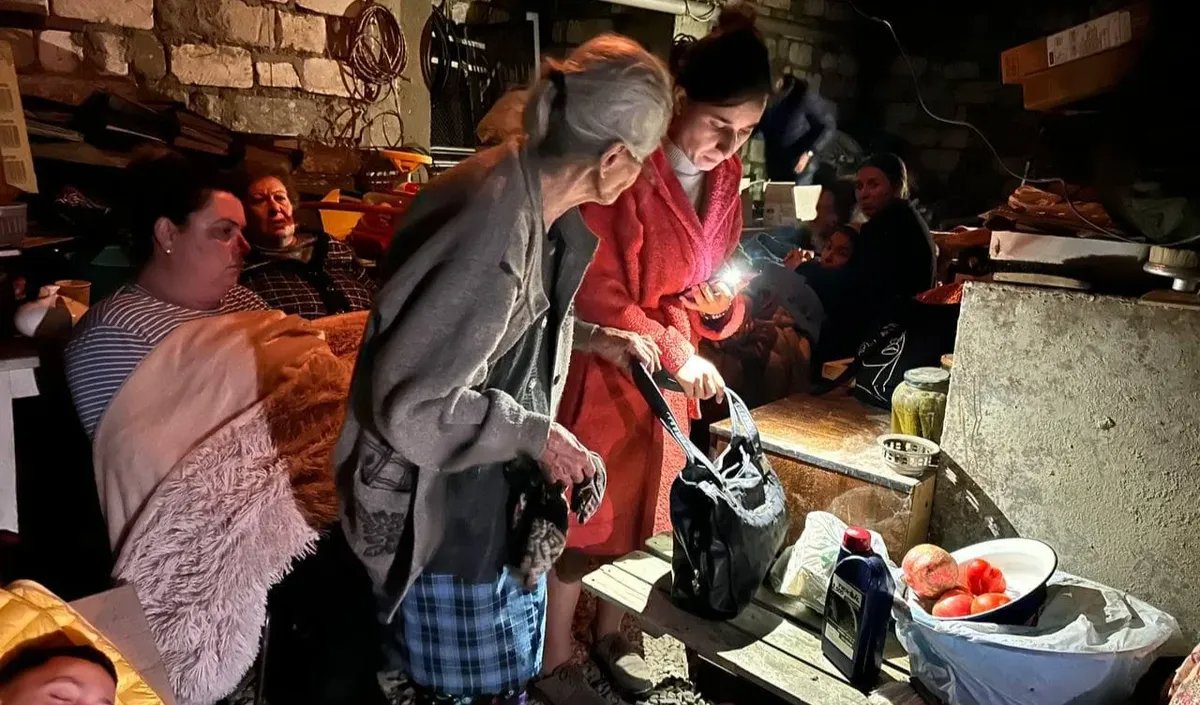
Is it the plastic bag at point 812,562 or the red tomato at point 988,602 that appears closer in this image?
the red tomato at point 988,602

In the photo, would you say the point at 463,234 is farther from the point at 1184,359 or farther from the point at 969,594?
the point at 1184,359

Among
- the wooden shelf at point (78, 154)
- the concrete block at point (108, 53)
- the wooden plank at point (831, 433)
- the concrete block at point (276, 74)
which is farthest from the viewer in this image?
the concrete block at point (276, 74)

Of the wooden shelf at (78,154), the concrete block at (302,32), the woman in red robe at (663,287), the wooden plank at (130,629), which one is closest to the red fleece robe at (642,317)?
the woman in red robe at (663,287)

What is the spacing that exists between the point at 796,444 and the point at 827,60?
6.78m

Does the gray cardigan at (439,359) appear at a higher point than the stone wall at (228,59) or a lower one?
lower

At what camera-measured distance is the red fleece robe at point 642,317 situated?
6.66ft

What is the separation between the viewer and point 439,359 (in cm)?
124

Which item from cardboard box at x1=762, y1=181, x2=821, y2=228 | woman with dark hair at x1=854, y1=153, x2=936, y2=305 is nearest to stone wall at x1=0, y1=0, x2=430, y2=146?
cardboard box at x1=762, y1=181, x2=821, y2=228

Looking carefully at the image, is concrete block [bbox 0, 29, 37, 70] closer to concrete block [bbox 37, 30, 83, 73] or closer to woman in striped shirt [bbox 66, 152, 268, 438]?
concrete block [bbox 37, 30, 83, 73]

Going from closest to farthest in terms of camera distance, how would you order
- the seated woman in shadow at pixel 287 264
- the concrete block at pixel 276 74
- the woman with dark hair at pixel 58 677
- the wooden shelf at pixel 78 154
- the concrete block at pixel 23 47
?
1. the woman with dark hair at pixel 58 677
2. the seated woman in shadow at pixel 287 264
3. the wooden shelf at pixel 78 154
4. the concrete block at pixel 23 47
5. the concrete block at pixel 276 74

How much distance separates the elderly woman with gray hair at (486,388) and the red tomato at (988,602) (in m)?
0.91

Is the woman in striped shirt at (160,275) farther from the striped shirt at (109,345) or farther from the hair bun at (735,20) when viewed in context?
the hair bun at (735,20)

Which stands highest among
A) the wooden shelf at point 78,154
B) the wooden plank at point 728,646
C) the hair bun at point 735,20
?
the hair bun at point 735,20

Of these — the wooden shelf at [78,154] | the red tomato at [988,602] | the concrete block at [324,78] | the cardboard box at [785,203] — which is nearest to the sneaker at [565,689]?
the red tomato at [988,602]
